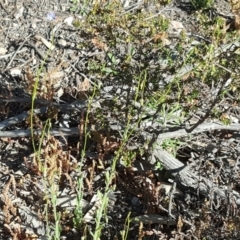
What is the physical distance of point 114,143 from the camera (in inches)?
144

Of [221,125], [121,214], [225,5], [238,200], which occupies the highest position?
[225,5]

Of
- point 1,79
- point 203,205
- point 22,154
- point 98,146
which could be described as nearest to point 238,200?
point 203,205

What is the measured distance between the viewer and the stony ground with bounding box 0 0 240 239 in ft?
11.2

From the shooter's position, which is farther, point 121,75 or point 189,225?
point 121,75

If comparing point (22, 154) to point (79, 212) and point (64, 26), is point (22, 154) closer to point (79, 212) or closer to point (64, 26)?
point (79, 212)

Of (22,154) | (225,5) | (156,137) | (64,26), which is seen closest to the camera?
(156,137)

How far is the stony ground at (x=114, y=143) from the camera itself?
3404 millimetres

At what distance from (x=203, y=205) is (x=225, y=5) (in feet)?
7.66

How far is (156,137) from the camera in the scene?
356 cm

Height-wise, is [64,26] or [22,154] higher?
[64,26]

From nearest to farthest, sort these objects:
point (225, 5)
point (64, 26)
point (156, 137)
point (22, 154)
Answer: point (156, 137) → point (22, 154) → point (64, 26) → point (225, 5)

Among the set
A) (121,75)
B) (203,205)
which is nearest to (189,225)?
(203,205)

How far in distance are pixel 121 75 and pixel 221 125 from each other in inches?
30.1

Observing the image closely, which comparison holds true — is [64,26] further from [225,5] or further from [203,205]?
[203,205]
